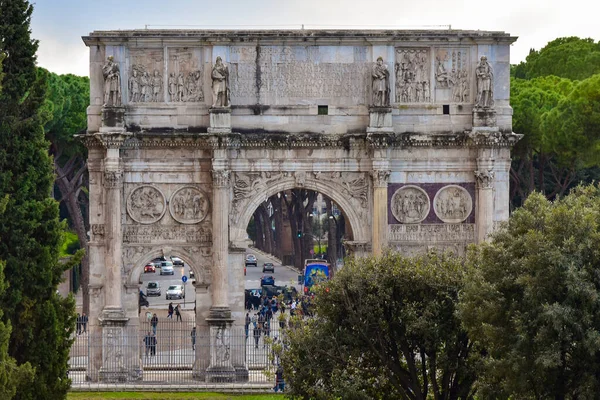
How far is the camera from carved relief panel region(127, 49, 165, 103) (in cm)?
4178

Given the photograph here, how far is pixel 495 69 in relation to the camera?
42.5m

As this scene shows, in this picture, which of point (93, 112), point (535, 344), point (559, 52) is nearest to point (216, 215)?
point (93, 112)

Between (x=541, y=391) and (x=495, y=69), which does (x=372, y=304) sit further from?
(x=495, y=69)

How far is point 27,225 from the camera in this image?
31.8m

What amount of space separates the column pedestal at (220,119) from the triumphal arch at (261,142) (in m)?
0.04

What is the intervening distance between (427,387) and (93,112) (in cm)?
1476

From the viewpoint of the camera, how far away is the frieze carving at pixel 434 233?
42.6m

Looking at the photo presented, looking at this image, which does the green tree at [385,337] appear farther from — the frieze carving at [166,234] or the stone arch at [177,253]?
the frieze carving at [166,234]

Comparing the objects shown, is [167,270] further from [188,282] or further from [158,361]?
[158,361]

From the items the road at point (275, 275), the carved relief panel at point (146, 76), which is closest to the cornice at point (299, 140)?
the carved relief panel at point (146, 76)

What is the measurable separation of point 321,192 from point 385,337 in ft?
34.7

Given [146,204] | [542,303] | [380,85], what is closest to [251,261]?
[146,204]

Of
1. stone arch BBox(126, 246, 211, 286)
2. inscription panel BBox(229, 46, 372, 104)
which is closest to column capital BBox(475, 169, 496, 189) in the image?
inscription panel BBox(229, 46, 372, 104)

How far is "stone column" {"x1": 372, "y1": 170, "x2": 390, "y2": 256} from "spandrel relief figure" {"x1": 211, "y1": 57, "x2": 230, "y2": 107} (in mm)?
5066
